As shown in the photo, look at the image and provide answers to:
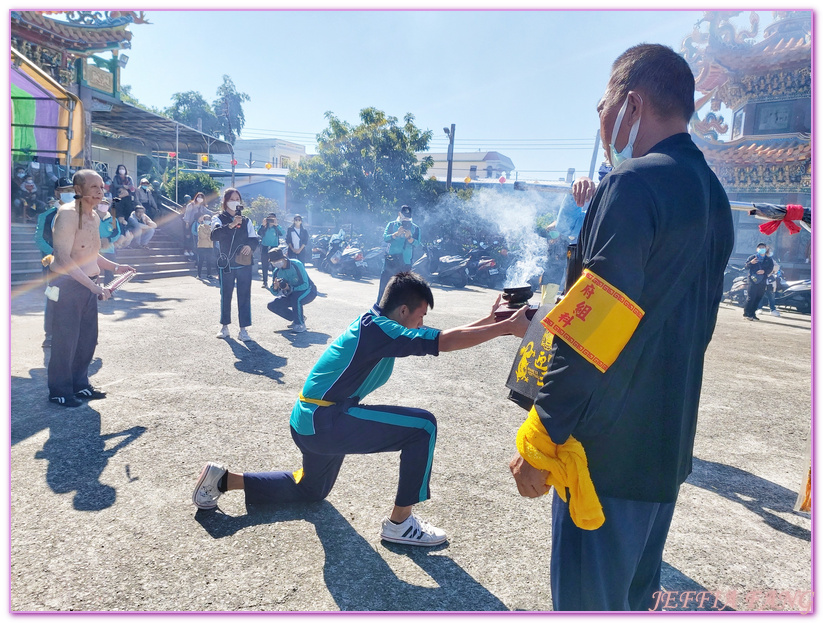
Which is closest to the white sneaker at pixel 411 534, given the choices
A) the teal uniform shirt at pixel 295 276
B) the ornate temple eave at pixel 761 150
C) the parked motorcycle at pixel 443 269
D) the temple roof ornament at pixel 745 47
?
the teal uniform shirt at pixel 295 276

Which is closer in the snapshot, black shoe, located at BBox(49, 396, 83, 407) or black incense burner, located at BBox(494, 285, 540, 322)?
black incense burner, located at BBox(494, 285, 540, 322)

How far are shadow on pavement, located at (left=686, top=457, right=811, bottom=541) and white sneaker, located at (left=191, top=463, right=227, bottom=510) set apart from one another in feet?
10.1

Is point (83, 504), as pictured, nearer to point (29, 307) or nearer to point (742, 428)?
point (742, 428)

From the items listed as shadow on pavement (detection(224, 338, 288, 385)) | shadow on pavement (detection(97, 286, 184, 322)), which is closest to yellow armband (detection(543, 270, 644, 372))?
shadow on pavement (detection(224, 338, 288, 385))

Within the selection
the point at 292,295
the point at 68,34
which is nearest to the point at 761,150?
the point at 292,295

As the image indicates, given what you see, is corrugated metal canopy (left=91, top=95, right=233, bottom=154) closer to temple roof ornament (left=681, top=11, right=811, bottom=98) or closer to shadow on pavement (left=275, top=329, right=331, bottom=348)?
shadow on pavement (left=275, top=329, right=331, bottom=348)

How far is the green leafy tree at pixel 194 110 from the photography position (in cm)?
5075

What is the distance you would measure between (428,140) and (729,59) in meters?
12.6

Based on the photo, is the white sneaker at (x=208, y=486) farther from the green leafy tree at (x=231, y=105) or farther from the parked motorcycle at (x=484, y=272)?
the green leafy tree at (x=231, y=105)

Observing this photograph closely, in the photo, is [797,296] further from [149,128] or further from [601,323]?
[149,128]

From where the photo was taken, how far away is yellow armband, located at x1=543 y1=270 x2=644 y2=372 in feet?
4.53

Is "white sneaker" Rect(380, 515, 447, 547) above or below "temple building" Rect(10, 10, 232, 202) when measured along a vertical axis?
below

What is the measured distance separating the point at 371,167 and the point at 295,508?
2230cm

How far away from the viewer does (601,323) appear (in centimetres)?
138
